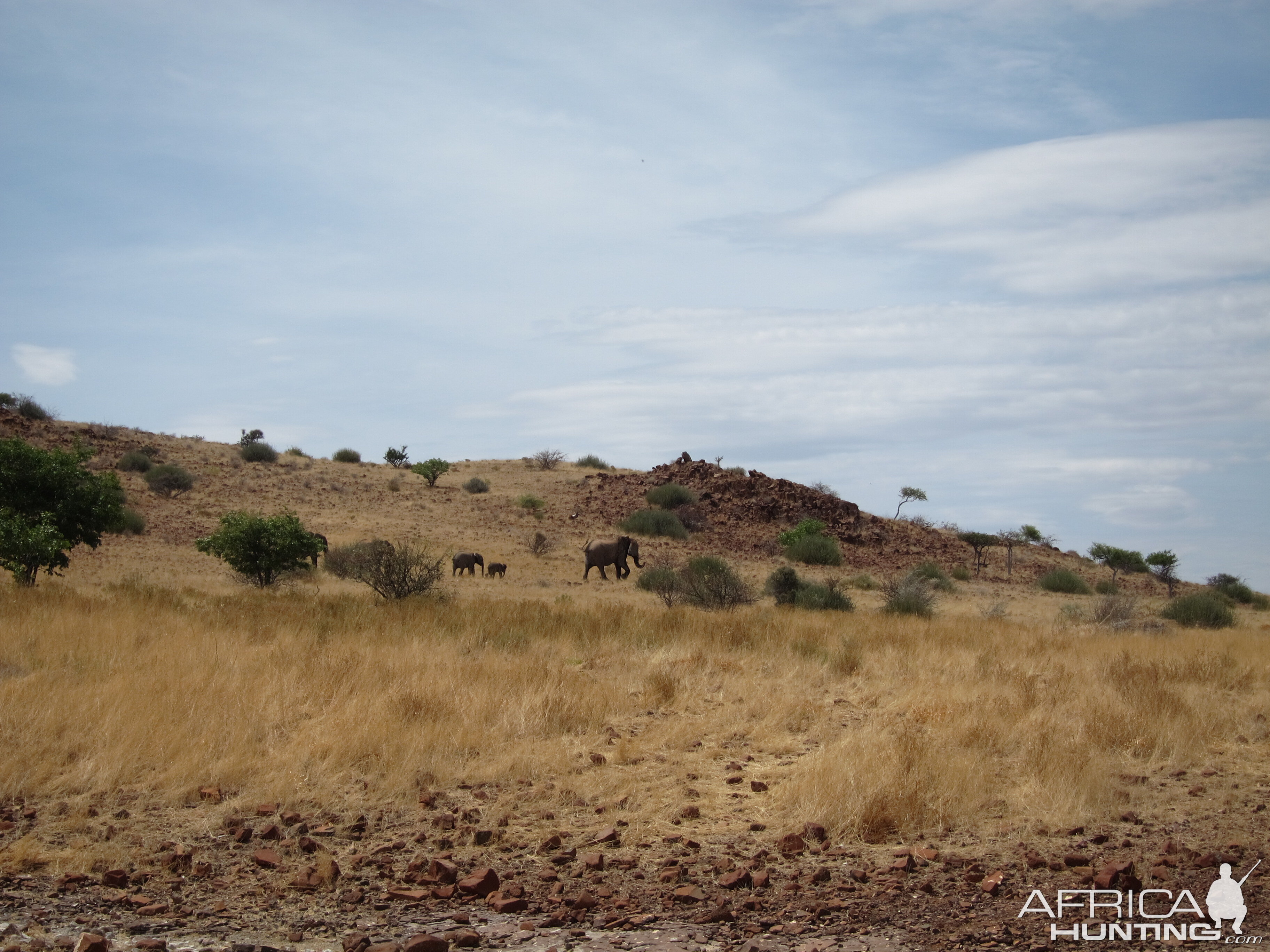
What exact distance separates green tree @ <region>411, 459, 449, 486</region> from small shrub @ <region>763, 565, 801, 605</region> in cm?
2748

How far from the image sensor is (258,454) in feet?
169

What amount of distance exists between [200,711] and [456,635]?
5.78 meters

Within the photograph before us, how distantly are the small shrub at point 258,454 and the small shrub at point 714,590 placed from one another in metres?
33.8

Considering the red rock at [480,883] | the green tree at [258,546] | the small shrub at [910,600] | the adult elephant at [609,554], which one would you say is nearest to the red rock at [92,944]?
the red rock at [480,883]

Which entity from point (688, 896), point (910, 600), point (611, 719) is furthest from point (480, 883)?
point (910, 600)

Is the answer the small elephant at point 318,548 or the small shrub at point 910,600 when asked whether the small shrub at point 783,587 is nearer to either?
the small shrub at point 910,600

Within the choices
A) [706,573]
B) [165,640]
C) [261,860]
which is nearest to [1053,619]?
[706,573]

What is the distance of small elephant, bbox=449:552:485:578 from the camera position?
93.7 feet

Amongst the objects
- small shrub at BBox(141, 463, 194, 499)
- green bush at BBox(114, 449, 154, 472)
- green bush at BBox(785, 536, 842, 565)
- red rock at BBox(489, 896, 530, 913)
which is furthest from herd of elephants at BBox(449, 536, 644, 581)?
red rock at BBox(489, 896, 530, 913)

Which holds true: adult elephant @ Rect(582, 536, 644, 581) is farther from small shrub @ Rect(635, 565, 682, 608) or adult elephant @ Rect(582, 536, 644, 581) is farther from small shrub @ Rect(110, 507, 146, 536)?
small shrub @ Rect(110, 507, 146, 536)

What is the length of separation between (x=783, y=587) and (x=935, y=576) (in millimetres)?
12596

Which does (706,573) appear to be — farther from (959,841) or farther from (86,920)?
(86,920)

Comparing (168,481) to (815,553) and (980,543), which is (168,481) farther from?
(980,543)

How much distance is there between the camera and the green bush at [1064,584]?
37344mm
